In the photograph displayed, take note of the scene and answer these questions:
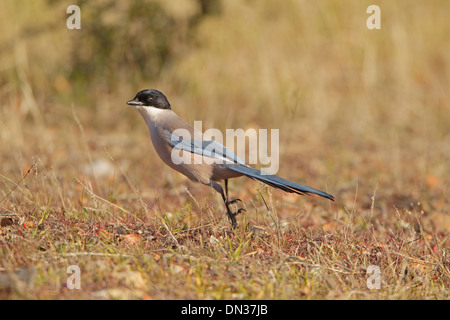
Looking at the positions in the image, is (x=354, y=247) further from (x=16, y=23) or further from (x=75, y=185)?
(x=16, y=23)

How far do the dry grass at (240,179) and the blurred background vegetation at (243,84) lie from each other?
0.03 meters

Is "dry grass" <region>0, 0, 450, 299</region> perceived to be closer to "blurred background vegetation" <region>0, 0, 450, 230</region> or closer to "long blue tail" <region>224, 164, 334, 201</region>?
"blurred background vegetation" <region>0, 0, 450, 230</region>

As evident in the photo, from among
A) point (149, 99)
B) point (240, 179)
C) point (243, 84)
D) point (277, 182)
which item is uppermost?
point (243, 84)

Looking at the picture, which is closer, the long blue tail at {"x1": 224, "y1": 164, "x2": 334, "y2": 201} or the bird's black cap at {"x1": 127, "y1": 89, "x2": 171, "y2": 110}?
the long blue tail at {"x1": 224, "y1": 164, "x2": 334, "y2": 201}

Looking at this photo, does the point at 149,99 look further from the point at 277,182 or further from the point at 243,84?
the point at 243,84

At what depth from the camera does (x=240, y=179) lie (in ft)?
22.3

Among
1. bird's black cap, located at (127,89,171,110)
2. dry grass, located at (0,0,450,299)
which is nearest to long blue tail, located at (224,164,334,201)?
dry grass, located at (0,0,450,299)

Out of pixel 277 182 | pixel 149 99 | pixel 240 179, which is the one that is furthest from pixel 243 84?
pixel 277 182

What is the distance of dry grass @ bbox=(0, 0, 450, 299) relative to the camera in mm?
3494

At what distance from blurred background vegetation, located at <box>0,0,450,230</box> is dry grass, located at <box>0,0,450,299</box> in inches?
1.1

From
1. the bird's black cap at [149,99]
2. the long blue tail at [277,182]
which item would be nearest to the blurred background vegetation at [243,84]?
the bird's black cap at [149,99]

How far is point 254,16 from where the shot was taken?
32.6 ft

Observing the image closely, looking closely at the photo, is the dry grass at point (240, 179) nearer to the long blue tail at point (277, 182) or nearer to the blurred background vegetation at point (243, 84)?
the blurred background vegetation at point (243, 84)

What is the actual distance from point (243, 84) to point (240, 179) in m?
2.82
